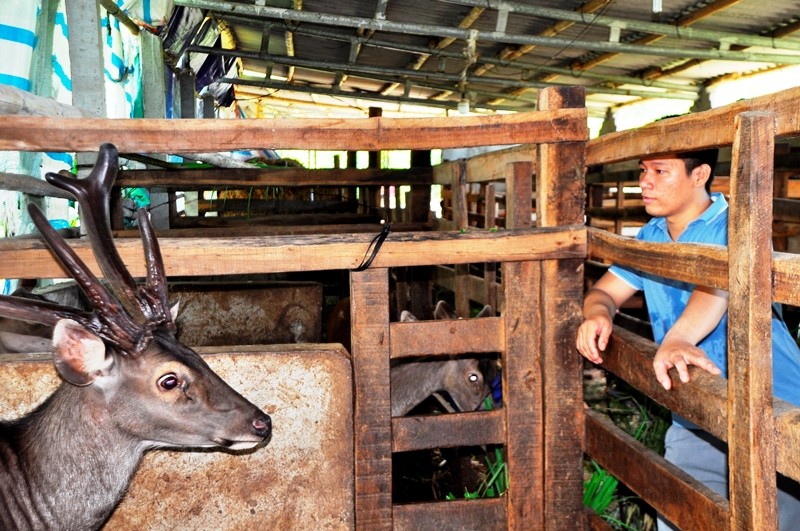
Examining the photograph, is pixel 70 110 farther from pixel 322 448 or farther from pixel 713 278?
pixel 713 278

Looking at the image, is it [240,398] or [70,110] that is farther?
[70,110]

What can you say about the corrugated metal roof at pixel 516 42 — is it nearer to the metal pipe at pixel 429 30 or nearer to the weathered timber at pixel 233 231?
the metal pipe at pixel 429 30

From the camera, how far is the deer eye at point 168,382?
2.72 meters

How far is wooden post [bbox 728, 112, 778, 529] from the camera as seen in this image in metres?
1.83

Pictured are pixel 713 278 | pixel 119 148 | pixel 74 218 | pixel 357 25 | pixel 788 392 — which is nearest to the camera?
pixel 713 278

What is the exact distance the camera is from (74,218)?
6.86 metres

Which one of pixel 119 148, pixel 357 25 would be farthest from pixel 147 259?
pixel 357 25

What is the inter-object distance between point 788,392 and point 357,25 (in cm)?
663

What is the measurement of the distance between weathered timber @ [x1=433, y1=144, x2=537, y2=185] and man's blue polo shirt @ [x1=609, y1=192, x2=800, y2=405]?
3.32 feet

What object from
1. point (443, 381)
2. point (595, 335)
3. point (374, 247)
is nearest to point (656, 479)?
point (595, 335)

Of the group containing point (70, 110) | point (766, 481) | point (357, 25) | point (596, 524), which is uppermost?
point (357, 25)

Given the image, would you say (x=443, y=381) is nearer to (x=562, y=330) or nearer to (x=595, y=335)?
(x=562, y=330)

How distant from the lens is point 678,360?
237 cm

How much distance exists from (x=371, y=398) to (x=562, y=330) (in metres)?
0.86
